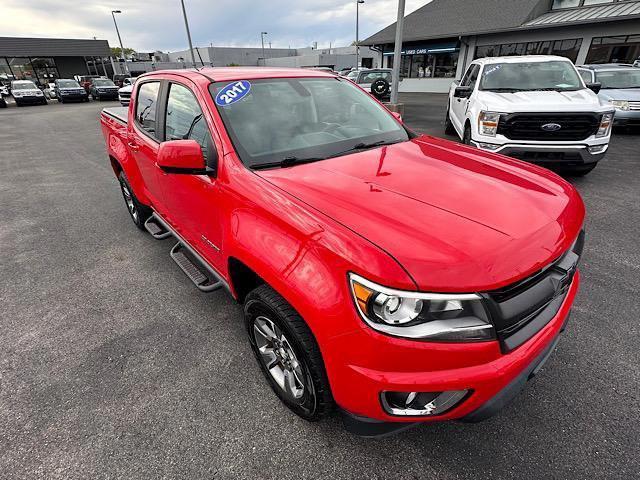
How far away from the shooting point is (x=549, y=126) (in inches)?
202

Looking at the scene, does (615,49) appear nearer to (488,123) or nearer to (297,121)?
(488,123)

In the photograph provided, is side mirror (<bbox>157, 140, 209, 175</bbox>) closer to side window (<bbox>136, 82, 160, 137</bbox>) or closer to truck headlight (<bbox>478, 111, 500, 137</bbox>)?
side window (<bbox>136, 82, 160, 137</bbox>)

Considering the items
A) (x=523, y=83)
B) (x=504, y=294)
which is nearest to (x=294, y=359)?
(x=504, y=294)

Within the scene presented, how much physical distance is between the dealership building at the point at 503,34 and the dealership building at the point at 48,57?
31.4m

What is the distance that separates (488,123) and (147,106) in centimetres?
471

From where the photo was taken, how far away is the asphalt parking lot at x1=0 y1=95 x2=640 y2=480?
1.79m

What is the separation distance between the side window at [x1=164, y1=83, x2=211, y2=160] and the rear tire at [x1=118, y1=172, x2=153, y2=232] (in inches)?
61.2

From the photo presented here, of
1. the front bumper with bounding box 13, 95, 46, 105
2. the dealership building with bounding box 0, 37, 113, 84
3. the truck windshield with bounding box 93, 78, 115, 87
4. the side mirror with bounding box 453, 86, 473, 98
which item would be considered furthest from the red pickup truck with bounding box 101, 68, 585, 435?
the dealership building with bounding box 0, 37, 113, 84

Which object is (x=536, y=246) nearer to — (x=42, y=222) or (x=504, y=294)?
(x=504, y=294)

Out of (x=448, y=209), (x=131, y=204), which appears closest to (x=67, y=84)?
(x=131, y=204)

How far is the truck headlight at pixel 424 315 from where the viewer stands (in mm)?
1326

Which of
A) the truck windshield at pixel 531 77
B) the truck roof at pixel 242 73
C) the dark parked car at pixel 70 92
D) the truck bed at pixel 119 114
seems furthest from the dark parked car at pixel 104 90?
the truck roof at pixel 242 73

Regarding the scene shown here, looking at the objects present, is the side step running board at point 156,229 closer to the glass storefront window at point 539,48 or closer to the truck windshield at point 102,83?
the glass storefront window at point 539,48

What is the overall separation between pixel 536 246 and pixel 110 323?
9.97ft
